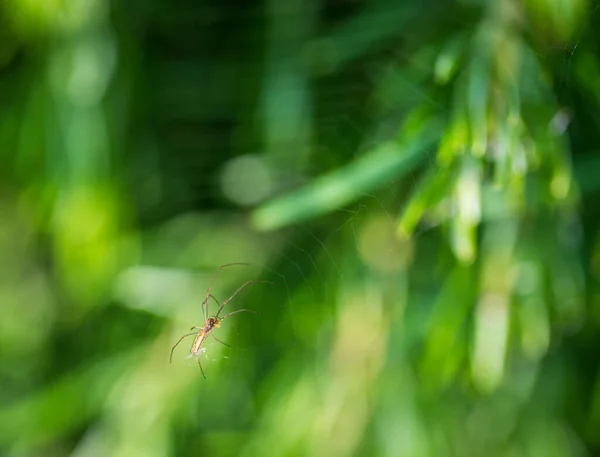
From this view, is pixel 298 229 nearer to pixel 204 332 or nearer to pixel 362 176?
pixel 204 332

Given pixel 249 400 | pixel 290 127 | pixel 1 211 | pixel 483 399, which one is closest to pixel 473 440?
pixel 483 399

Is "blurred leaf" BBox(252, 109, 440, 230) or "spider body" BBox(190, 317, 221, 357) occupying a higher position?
"spider body" BBox(190, 317, 221, 357)

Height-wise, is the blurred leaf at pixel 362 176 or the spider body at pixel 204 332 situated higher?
the spider body at pixel 204 332

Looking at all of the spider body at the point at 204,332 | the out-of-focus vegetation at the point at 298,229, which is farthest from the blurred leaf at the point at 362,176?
the spider body at the point at 204,332

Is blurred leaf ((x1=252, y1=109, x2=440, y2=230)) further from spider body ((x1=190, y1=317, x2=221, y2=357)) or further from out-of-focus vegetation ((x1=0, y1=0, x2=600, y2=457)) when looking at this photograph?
spider body ((x1=190, y1=317, x2=221, y2=357))

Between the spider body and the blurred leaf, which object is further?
the spider body

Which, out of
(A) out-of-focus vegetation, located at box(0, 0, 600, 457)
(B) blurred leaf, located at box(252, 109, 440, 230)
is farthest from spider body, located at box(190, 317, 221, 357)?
(B) blurred leaf, located at box(252, 109, 440, 230)

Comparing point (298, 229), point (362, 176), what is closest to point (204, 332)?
point (298, 229)

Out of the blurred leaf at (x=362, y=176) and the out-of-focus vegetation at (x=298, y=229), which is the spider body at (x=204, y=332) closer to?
Answer: the out-of-focus vegetation at (x=298, y=229)
